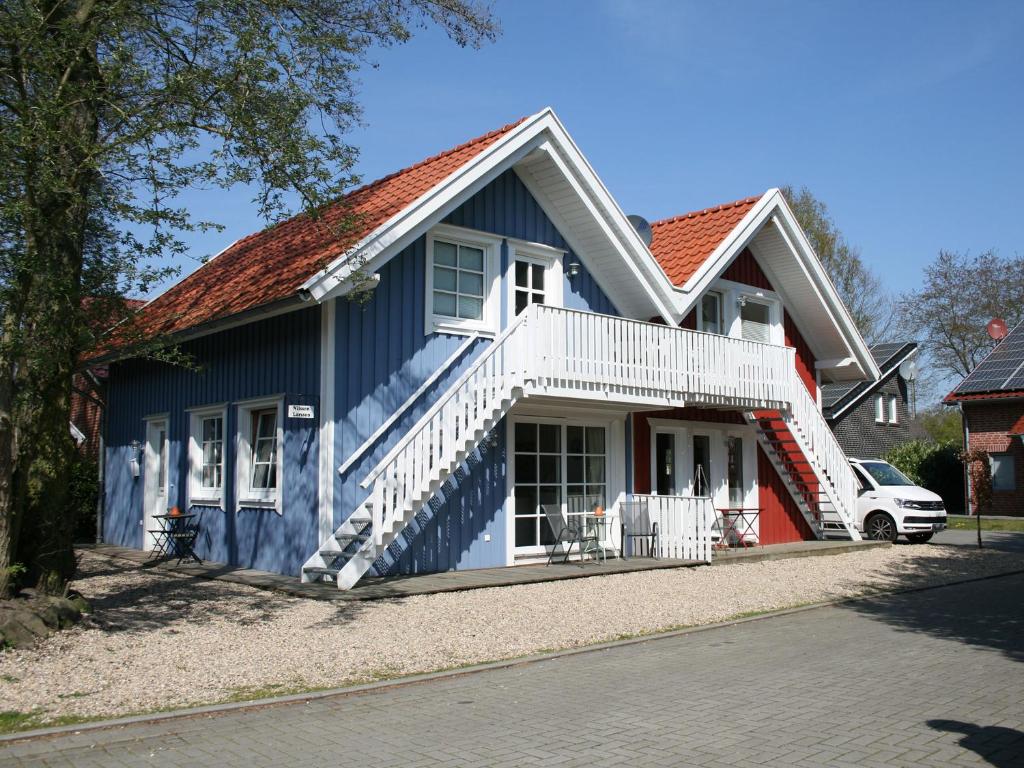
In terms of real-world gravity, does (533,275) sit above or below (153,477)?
above

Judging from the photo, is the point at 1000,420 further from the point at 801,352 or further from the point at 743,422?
the point at 743,422

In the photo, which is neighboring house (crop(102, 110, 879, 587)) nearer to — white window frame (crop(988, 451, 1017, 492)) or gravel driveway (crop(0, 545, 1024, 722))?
gravel driveway (crop(0, 545, 1024, 722))

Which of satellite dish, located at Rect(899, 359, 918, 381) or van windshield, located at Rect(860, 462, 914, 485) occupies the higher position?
satellite dish, located at Rect(899, 359, 918, 381)

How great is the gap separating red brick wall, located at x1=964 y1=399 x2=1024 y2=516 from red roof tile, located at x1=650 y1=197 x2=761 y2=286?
52.0ft

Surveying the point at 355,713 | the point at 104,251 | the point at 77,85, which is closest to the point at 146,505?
the point at 104,251

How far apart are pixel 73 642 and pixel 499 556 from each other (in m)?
6.97

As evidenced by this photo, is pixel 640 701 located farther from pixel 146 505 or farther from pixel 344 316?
pixel 146 505

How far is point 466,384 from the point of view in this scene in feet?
42.7

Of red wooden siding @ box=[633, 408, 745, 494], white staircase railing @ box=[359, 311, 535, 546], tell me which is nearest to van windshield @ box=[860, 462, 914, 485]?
red wooden siding @ box=[633, 408, 745, 494]

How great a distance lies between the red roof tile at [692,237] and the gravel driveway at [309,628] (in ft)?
19.5

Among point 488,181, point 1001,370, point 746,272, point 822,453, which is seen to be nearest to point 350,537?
point 488,181

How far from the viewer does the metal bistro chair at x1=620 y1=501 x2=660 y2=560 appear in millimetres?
16094

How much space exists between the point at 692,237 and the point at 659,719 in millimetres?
13897

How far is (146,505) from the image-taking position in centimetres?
1730
